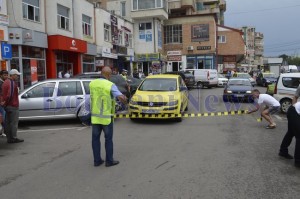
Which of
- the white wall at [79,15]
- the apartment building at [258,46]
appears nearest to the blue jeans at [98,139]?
the white wall at [79,15]

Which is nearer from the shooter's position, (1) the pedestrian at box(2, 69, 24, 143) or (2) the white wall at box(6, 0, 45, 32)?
(1) the pedestrian at box(2, 69, 24, 143)

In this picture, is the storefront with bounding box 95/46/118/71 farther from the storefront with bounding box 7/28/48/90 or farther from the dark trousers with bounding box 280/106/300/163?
the dark trousers with bounding box 280/106/300/163

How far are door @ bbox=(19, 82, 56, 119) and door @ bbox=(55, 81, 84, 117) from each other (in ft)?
0.74

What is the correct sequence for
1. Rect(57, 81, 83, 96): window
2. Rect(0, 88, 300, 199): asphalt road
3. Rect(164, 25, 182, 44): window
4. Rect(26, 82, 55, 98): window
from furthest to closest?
Rect(164, 25, 182, 44): window, Rect(57, 81, 83, 96): window, Rect(26, 82, 55, 98): window, Rect(0, 88, 300, 199): asphalt road

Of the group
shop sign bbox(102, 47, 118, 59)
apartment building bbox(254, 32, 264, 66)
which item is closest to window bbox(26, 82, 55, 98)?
shop sign bbox(102, 47, 118, 59)

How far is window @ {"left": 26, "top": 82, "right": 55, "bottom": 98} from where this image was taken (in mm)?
11578

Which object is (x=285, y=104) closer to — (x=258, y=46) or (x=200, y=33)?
(x=200, y=33)

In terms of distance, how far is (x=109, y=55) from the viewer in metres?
34.7

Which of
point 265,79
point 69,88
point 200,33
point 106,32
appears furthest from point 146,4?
point 69,88

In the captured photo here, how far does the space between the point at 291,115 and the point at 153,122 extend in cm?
597

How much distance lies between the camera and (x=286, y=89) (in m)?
14.1

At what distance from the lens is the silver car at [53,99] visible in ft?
37.6

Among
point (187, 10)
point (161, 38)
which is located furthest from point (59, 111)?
point (187, 10)

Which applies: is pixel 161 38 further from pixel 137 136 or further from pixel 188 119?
pixel 137 136
